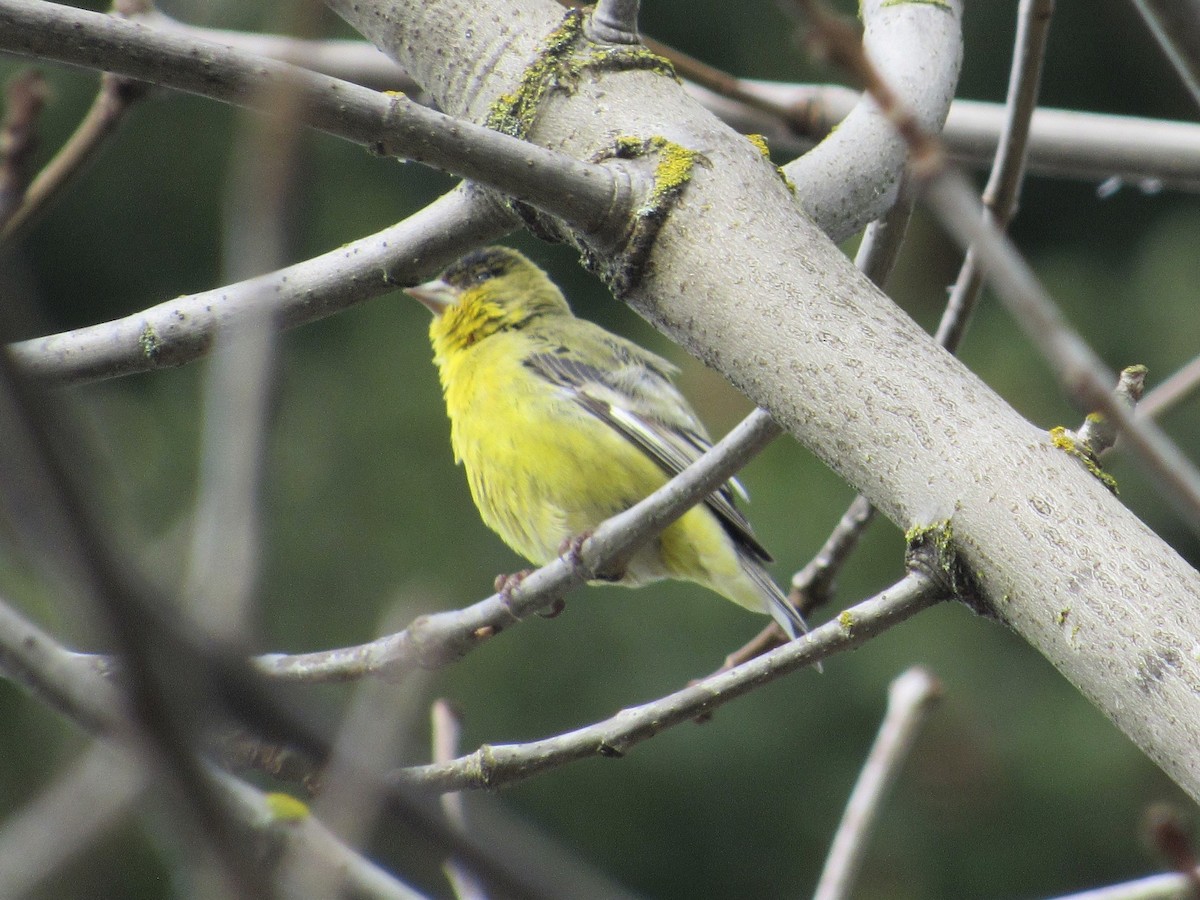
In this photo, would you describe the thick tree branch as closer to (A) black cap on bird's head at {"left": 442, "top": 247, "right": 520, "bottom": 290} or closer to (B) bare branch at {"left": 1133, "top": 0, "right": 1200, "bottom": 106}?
(B) bare branch at {"left": 1133, "top": 0, "right": 1200, "bottom": 106}

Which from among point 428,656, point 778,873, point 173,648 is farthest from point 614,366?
point 778,873

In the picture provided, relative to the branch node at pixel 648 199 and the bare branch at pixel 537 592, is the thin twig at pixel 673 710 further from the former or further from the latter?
the branch node at pixel 648 199

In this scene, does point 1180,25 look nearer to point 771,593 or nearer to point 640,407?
point 771,593

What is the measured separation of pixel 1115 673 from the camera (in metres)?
1.26

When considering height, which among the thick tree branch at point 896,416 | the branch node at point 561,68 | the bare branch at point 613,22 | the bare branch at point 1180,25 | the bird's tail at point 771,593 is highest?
the bare branch at point 1180,25

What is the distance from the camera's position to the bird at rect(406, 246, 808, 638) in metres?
3.96

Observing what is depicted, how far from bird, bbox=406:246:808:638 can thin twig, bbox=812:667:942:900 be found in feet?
4.36

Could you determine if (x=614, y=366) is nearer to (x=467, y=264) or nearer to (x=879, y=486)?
(x=467, y=264)

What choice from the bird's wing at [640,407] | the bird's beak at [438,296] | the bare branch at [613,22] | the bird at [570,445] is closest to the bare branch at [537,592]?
the bare branch at [613,22]

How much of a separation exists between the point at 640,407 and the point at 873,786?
8.01 ft

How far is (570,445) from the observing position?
4051 mm

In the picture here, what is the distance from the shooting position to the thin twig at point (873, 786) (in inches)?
77.4

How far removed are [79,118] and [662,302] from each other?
8.18 meters

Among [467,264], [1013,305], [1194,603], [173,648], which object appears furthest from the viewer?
[467,264]
